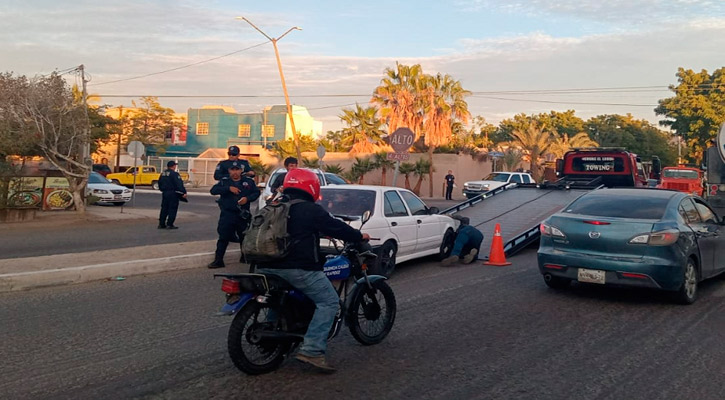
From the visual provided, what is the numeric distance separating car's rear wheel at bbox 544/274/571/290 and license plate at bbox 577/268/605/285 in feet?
2.36

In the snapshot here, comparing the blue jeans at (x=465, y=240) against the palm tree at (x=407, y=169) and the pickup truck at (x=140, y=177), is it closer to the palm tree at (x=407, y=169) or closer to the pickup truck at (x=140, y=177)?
the palm tree at (x=407, y=169)

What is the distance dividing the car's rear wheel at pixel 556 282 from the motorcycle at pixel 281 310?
12.5 ft

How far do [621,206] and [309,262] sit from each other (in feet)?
17.4

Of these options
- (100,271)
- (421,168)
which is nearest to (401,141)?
(100,271)

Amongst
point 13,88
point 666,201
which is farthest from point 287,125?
point 666,201

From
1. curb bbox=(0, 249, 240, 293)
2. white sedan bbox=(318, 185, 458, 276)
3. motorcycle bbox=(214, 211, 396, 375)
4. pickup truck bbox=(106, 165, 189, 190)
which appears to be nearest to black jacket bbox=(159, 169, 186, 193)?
curb bbox=(0, 249, 240, 293)

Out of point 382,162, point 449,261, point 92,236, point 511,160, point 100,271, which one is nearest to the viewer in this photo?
point 100,271

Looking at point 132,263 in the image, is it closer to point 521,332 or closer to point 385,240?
point 385,240

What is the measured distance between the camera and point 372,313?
602 centimetres

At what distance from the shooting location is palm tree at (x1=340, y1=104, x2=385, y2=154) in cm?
4462

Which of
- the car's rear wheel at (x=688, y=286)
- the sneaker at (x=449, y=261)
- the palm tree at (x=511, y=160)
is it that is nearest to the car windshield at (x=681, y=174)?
the palm tree at (x=511, y=160)

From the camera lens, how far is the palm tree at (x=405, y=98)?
43.1 m

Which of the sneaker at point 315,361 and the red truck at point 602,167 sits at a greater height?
the red truck at point 602,167

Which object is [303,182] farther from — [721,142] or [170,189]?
[170,189]
